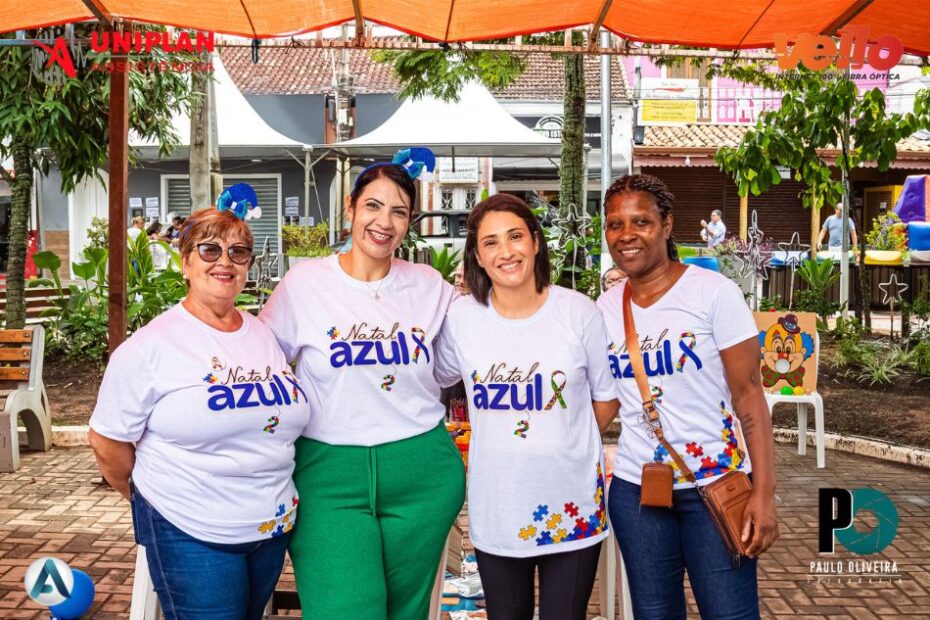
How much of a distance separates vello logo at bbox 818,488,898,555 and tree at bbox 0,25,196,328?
271 inches

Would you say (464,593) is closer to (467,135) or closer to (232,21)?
(232,21)

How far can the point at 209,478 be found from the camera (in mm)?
2572

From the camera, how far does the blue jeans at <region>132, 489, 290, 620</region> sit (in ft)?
8.51

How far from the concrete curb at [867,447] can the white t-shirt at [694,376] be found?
5063 millimetres

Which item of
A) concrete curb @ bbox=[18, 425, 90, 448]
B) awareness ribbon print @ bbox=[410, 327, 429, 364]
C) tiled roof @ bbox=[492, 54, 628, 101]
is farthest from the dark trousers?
tiled roof @ bbox=[492, 54, 628, 101]

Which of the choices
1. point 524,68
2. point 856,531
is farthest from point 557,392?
point 524,68

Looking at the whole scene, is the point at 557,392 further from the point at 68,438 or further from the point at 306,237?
the point at 306,237

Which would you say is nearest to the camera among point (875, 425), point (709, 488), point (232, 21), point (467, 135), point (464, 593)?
point (709, 488)

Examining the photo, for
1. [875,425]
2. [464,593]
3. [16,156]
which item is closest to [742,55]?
[464,593]

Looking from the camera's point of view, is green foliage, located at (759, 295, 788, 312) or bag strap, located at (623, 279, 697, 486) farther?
green foliage, located at (759, 295, 788, 312)

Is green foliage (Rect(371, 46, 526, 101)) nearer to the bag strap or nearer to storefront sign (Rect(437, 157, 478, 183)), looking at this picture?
the bag strap

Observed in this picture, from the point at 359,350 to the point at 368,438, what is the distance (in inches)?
9.9

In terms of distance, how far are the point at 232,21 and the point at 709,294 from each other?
2.85m

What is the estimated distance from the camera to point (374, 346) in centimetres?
276
